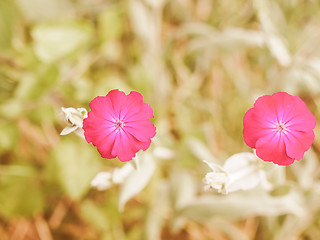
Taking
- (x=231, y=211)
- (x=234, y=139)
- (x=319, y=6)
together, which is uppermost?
(x=319, y=6)

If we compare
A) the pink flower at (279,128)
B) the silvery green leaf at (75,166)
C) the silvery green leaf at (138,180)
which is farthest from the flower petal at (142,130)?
the silvery green leaf at (75,166)

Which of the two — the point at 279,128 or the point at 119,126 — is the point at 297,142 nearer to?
the point at 279,128

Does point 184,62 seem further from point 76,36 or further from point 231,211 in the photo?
point 231,211

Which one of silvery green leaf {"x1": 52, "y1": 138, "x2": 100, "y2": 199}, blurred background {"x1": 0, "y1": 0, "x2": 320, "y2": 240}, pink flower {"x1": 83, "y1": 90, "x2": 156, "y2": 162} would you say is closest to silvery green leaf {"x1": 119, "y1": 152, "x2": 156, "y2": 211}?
blurred background {"x1": 0, "y1": 0, "x2": 320, "y2": 240}

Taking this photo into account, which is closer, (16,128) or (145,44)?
(16,128)

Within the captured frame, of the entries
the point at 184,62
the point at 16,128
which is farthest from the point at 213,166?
the point at 184,62

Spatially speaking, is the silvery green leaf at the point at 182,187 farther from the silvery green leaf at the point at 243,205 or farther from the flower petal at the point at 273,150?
the flower petal at the point at 273,150

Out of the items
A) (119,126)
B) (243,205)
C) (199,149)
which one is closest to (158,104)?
(199,149)
